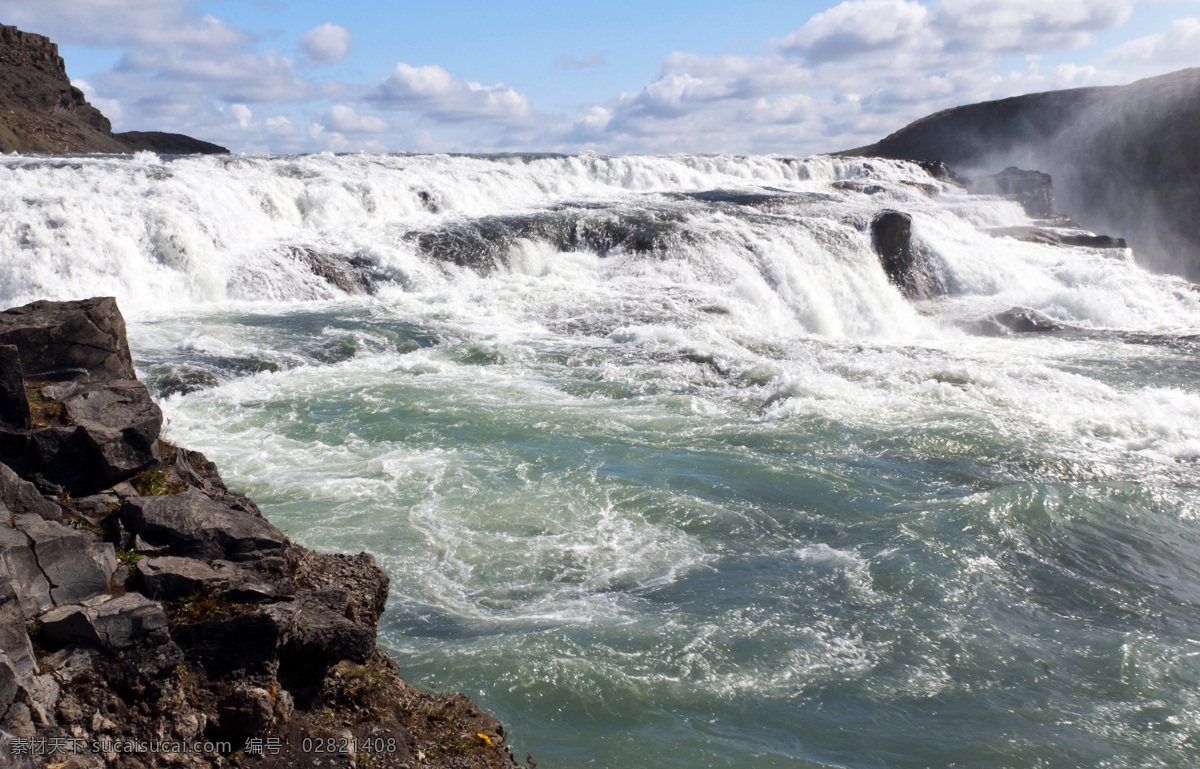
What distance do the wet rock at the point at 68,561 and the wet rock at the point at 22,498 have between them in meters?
0.22

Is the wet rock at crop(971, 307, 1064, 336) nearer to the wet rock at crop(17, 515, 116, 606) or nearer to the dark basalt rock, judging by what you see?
the dark basalt rock

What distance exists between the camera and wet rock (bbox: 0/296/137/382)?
4.82 meters

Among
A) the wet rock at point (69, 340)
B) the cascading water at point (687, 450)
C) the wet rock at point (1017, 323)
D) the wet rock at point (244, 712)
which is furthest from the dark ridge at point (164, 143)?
the wet rock at point (244, 712)

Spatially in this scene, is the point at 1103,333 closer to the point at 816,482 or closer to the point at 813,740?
the point at 816,482

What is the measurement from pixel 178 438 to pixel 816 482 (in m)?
6.80

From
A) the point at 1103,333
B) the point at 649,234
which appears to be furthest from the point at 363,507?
the point at 1103,333

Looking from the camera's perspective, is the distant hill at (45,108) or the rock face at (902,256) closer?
the rock face at (902,256)

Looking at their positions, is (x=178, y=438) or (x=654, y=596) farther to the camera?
(x=178, y=438)

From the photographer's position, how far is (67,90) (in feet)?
180

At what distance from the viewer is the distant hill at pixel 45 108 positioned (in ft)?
151

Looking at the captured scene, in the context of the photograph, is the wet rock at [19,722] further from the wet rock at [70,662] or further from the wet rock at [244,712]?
the wet rock at [244,712]

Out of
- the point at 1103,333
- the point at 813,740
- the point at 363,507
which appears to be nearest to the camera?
the point at 813,740

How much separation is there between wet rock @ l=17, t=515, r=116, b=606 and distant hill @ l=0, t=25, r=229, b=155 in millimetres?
49750

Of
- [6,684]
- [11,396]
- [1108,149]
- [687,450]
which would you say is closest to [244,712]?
[6,684]
